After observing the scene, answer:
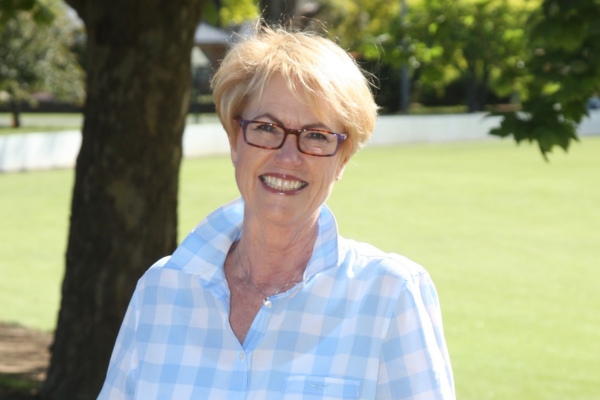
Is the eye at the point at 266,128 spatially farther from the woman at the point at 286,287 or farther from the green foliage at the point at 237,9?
the green foliage at the point at 237,9

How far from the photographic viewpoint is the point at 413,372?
1.89 meters

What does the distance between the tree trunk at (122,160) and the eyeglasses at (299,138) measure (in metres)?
2.90

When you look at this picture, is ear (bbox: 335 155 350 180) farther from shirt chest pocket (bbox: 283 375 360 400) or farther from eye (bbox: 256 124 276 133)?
shirt chest pocket (bbox: 283 375 360 400)

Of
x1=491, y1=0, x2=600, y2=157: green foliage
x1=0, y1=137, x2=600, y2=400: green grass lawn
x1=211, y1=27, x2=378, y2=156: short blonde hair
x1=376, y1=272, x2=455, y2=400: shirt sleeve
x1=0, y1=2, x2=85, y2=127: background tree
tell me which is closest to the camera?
A: x1=376, y1=272, x2=455, y2=400: shirt sleeve

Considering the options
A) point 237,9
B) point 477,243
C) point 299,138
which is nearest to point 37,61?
point 237,9

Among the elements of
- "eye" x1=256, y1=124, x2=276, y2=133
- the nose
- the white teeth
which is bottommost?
the white teeth

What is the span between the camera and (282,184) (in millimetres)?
2158

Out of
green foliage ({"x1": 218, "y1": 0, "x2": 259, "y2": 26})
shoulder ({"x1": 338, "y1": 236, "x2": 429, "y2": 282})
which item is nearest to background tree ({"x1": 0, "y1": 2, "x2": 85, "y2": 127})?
green foliage ({"x1": 218, "y1": 0, "x2": 259, "y2": 26})

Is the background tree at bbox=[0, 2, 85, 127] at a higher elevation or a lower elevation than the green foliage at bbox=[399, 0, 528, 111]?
lower

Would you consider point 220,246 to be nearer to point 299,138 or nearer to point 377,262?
point 299,138

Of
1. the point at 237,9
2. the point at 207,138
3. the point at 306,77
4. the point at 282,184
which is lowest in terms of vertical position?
the point at 207,138

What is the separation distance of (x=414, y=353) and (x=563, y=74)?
129 inches

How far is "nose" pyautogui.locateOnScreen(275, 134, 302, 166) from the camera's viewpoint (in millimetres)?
2131

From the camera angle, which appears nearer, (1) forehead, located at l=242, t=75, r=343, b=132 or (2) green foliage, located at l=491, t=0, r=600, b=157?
(1) forehead, located at l=242, t=75, r=343, b=132
